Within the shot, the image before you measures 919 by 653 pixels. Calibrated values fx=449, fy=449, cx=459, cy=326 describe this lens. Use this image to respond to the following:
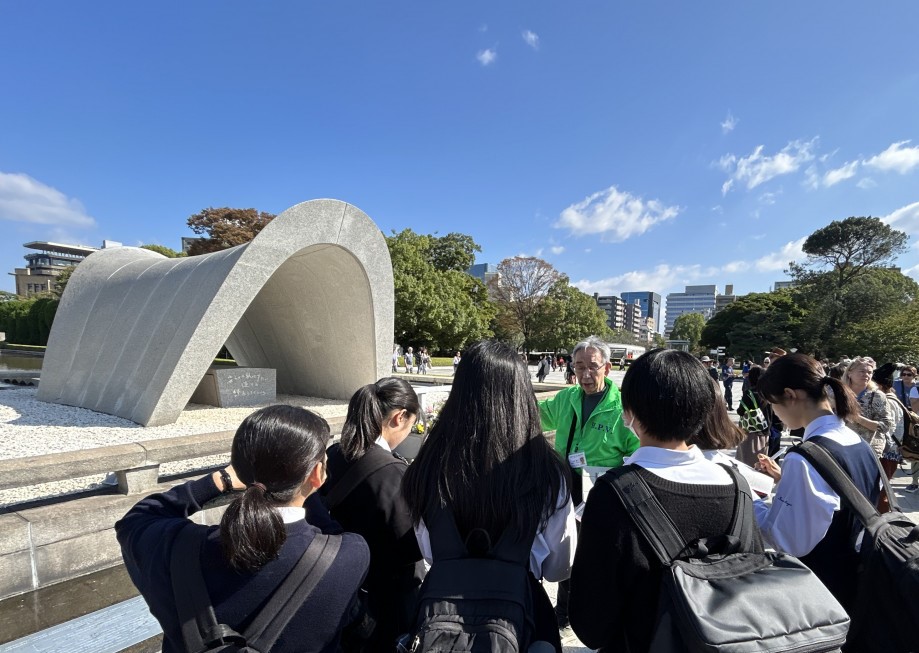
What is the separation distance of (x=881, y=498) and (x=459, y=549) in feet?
6.22

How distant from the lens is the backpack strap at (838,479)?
1.63 meters

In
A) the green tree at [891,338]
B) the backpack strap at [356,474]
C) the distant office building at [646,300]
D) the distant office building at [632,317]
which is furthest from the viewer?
the distant office building at [646,300]

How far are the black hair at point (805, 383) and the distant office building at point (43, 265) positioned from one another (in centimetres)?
10300

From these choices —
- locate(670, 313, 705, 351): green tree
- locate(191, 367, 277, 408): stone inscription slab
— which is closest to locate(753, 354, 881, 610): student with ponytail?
locate(191, 367, 277, 408): stone inscription slab

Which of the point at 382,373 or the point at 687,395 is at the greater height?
Result: the point at 687,395

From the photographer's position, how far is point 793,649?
1.14 metres

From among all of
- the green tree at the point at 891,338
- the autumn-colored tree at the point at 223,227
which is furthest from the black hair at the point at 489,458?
the autumn-colored tree at the point at 223,227

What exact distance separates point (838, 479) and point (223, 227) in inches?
1348

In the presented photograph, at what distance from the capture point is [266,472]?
1.37 m

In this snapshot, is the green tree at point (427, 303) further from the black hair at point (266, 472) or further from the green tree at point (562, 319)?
the black hair at point (266, 472)

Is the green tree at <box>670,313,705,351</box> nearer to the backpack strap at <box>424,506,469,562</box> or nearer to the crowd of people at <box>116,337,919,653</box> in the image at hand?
the crowd of people at <box>116,337,919,653</box>

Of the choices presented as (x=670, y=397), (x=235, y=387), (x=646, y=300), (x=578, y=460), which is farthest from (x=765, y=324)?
(x=646, y=300)

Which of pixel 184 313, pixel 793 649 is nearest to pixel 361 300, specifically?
pixel 184 313

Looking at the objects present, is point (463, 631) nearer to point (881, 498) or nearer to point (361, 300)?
point (881, 498)
